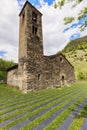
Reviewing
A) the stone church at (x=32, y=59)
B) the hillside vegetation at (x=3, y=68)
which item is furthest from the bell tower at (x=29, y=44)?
the hillside vegetation at (x=3, y=68)

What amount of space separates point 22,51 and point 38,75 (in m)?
4.09

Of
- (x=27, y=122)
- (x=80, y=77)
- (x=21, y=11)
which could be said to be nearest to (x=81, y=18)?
(x=27, y=122)

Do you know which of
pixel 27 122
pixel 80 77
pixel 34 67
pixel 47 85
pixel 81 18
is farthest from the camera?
pixel 80 77

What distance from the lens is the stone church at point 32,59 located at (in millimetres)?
16969

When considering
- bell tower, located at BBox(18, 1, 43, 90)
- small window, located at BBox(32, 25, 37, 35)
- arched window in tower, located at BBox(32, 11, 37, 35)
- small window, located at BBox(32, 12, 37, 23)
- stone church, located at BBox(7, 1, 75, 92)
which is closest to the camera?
bell tower, located at BBox(18, 1, 43, 90)

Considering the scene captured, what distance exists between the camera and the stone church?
1697 centimetres

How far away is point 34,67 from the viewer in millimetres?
17766

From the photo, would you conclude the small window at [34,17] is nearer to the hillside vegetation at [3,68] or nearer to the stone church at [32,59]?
the stone church at [32,59]

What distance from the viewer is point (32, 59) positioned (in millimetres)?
17672

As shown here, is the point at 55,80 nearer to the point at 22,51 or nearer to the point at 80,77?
the point at 22,51

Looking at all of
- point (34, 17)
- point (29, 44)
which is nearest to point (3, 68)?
point (29, 44)

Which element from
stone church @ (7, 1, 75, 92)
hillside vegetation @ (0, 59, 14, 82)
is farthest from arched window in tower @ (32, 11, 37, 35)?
hillside vegetation @ (0, 59, 14, 82)

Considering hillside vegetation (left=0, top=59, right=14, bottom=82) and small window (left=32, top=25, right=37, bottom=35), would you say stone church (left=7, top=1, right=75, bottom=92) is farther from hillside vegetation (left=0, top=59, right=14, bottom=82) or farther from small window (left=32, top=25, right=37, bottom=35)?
hillside vegetation (left=0, top=59, right=14, bottom=82)

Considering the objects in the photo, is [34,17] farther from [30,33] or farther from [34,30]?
[30,33]
